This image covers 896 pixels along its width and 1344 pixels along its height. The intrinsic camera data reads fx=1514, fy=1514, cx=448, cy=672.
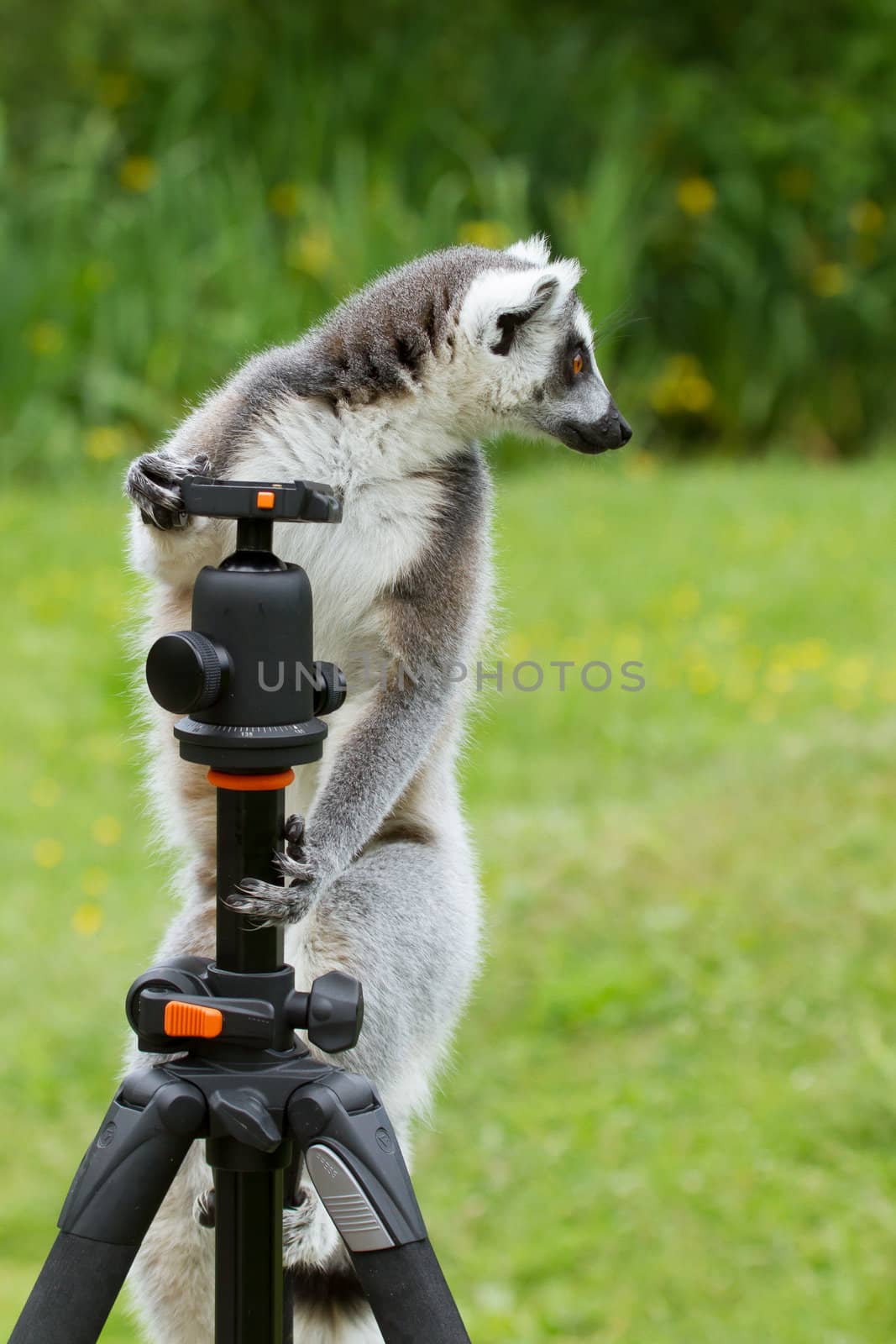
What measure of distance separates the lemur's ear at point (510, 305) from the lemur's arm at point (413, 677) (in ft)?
0.50

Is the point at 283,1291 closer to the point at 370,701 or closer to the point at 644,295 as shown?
the point at 370,701

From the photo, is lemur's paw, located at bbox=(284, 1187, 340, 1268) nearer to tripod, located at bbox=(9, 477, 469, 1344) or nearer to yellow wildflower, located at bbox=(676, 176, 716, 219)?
tripod, located at bbox=(9, 477, 469, 1344)

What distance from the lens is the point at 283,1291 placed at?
1.27m

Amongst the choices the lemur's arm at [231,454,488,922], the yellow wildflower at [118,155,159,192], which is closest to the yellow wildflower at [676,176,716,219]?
the yellow wildflower at [118,155,159,192]

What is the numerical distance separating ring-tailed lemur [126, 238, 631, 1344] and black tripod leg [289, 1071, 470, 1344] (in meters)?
0.37

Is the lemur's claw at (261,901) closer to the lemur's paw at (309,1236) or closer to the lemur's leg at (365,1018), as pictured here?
the lemur's leg at (365,1018)

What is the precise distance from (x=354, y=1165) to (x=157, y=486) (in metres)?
0.62

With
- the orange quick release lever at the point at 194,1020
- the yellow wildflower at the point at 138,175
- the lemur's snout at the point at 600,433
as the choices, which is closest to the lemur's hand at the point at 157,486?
the orange quick release lever at the point at 194,1020

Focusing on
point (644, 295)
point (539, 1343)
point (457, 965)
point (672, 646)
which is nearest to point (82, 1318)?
point (457, 965)

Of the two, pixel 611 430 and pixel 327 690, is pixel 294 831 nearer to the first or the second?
pixel 327 690

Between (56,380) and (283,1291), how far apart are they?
20.0ft

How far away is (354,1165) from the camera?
1.15 m

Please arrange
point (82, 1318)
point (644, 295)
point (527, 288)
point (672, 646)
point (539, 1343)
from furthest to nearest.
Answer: point (644, 295), point (672, 646), point (539, 1343), point (527, 288), point (82, 1318)

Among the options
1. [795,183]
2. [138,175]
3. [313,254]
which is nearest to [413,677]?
[313,254]
